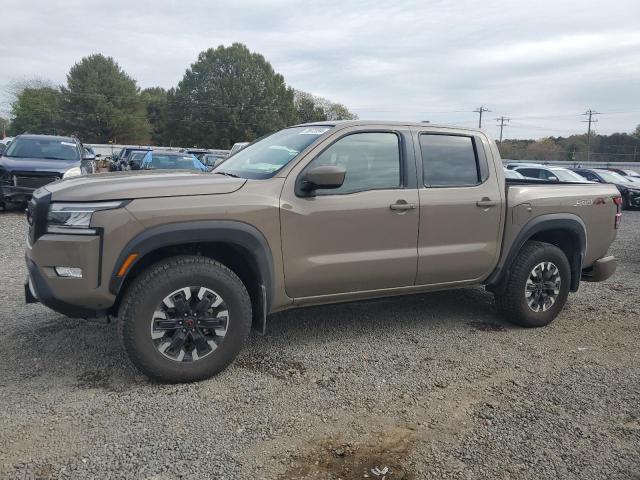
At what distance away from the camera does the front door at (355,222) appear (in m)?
3.97

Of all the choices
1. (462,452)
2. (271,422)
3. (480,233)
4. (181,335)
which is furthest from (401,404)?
(480,233)

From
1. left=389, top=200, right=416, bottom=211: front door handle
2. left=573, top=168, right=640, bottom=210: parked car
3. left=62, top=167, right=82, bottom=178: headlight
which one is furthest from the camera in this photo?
left=573, top=168, right=640, bottom=210: parked car

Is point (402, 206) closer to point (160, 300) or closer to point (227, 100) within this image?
point (160, 300)

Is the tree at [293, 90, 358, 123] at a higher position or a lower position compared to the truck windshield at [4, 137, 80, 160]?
higher

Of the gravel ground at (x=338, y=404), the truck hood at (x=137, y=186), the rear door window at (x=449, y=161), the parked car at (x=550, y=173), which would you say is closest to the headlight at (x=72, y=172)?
the gravel ground at (x=338, y=404)

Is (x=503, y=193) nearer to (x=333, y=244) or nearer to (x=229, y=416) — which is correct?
(x=333, y=244)

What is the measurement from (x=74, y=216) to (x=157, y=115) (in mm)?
81814

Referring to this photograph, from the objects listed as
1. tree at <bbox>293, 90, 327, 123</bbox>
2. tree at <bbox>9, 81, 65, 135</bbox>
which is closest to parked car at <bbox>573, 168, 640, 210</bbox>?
tree at <bbox>293, 90, 327, 123</bbox>

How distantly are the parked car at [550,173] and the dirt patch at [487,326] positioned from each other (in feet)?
41.3

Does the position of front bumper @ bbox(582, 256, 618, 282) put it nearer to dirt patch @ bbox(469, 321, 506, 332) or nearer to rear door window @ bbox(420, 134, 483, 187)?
dirt patch @ bbox(469, 321, 506, 332)

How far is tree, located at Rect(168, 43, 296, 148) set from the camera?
220ft

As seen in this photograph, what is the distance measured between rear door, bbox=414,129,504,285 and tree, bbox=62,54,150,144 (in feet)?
234

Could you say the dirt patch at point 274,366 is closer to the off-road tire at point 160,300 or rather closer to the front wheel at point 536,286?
the off-road tire at point 160,300

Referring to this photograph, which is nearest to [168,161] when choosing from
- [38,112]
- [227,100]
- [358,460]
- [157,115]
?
[358,460]
